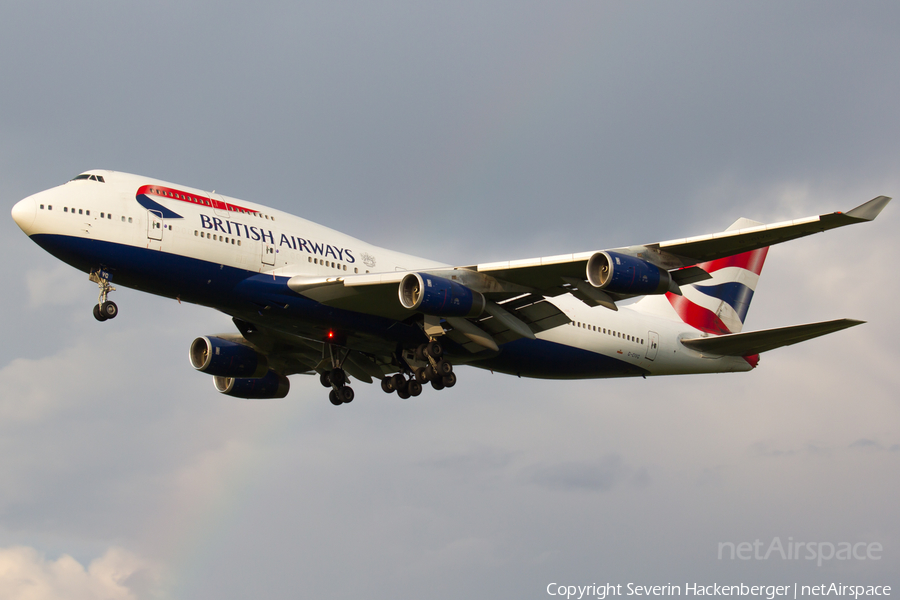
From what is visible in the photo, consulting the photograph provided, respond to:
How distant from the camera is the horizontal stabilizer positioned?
32938mm

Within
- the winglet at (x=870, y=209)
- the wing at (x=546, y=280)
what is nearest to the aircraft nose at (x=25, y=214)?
the wing at (x=546, y=280)

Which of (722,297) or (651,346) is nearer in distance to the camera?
(651,346)

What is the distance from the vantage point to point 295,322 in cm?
3250

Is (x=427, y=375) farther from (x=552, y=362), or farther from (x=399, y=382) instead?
(x=552, y=362)

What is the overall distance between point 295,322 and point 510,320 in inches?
304

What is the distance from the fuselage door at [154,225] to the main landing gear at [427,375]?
10.1 m

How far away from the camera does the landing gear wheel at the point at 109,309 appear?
98.6ft

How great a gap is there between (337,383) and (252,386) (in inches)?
224

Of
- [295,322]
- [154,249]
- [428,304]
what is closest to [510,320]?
[428,304]

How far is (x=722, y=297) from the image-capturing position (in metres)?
46.1

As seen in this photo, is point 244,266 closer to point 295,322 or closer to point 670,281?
point 295,322

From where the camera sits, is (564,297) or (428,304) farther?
(564,297)

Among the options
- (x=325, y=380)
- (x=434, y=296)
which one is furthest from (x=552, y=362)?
(x=434, y=296)

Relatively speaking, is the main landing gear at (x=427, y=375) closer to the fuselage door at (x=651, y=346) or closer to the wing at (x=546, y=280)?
the wing at (x=546, y=280)
